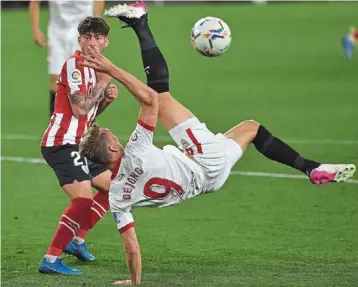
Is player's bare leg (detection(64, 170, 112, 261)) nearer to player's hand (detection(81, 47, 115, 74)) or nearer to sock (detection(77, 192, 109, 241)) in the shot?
sock (detection(77, 192, 109, 241))

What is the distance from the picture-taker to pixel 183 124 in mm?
8258

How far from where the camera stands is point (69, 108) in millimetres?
8602

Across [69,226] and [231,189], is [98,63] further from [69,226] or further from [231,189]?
[231,189]

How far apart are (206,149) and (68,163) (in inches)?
45.7

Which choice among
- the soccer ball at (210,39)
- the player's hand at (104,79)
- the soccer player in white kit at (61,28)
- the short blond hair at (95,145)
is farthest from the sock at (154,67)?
the soccer player in white kit at (61,28)

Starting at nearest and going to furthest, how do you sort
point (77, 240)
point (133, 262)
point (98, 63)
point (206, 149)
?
point (98, 63), point (133, 262), point (206, 149), point (77, 240)

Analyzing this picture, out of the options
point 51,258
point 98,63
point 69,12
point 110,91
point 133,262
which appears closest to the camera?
point 98,63

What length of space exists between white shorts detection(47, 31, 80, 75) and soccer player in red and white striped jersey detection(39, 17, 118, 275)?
5.19 metres

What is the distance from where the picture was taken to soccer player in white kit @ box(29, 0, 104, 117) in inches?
543

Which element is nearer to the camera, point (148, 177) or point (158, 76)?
point (148, 177)

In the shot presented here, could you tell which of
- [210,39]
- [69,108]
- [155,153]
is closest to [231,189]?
[210,39]

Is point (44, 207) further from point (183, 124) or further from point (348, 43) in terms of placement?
point (348, 43)

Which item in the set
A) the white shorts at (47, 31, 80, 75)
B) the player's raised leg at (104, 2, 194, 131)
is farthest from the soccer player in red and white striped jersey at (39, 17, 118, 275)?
the white shorts at (47, 31, 80, 75)

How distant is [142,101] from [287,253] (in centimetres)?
211
